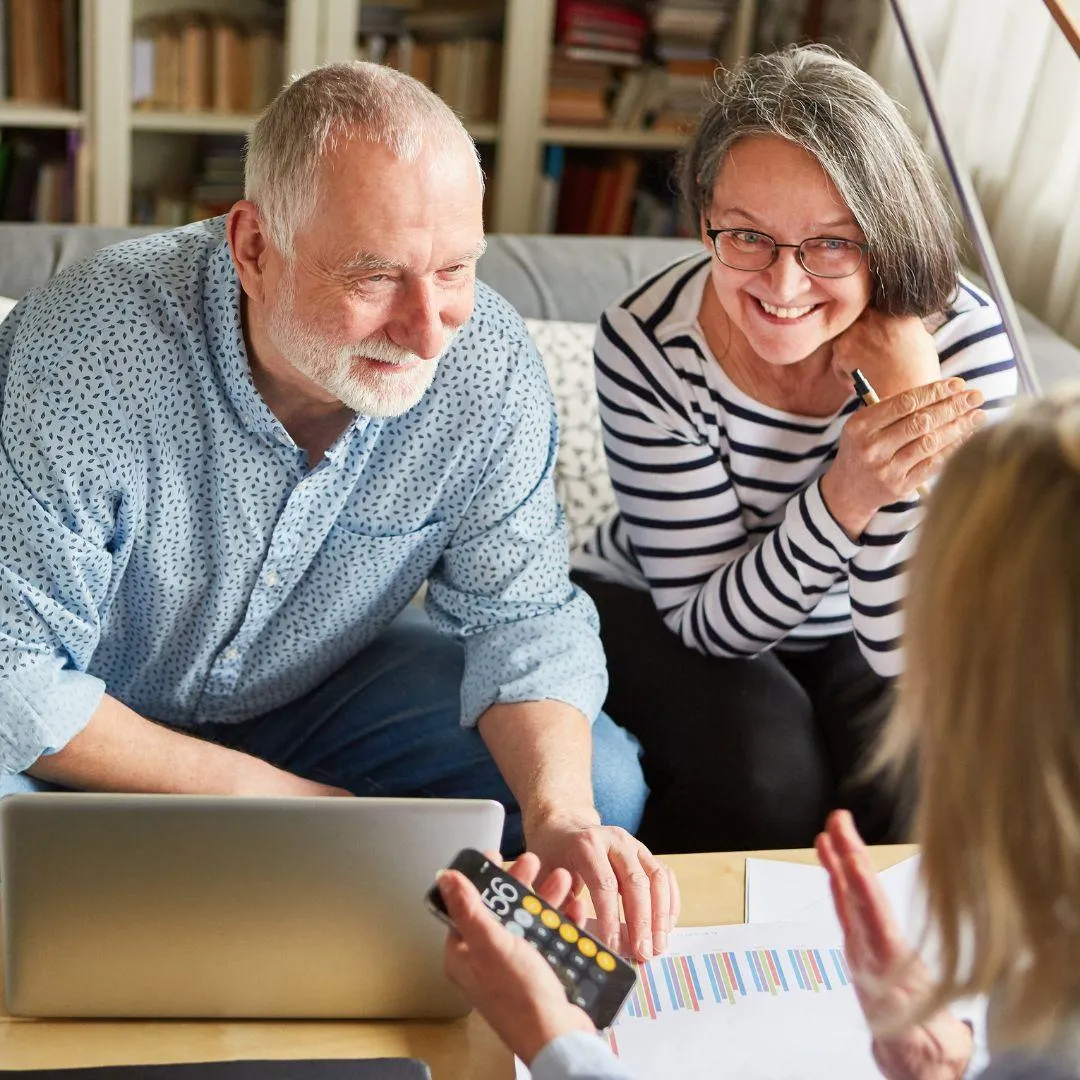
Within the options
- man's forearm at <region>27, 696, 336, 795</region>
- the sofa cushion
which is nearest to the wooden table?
man's forearm at <region>27, 696, 336, 795</region>

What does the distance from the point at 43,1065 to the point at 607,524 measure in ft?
3.44

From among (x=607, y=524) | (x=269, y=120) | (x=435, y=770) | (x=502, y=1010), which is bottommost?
(x=435, y=770)

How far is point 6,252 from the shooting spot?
2.00m

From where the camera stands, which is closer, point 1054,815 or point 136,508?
point 1054,815

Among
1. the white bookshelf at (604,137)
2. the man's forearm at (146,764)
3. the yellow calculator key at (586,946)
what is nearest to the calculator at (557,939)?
the yellow calculator key at (586,946)

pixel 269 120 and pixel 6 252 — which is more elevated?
pixel 269 120

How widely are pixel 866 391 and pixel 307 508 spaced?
56cm

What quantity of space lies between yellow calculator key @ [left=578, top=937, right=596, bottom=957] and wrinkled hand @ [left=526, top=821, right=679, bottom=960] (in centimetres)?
14

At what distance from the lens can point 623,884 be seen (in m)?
1.08

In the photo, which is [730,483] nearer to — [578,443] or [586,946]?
[578,443]

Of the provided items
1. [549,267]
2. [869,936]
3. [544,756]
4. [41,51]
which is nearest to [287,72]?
[41,51]

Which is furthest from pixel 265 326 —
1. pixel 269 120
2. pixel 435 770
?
pixel 435 770

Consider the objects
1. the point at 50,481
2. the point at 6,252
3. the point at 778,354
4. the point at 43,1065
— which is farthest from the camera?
the point at 6,252

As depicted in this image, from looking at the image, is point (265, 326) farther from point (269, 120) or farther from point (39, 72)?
point (39, 72)
